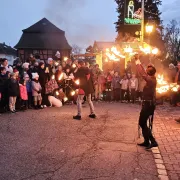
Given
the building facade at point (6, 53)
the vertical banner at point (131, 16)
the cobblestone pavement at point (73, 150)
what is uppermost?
the building facade at point (6, 53)

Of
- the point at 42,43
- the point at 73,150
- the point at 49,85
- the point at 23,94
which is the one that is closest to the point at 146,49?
the point at 49,85

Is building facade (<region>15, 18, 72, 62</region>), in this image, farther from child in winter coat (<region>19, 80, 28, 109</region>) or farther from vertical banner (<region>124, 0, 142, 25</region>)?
child in winter coat (<region>19, 80, 28, 109</region>)

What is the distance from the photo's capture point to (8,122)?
1021cm

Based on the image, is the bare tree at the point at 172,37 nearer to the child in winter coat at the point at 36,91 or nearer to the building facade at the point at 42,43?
the building facade at the point at 42,43

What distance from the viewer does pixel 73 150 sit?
6984 millimetres

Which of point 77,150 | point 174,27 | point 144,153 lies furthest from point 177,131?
point 174,27

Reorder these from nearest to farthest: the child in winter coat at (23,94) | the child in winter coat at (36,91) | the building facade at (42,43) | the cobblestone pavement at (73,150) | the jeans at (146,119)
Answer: the cobblestone pavement at (73,150)
the jeans at (146,119)
the child in winter coat at (23,94)
the child in winter coat at (36,91)
the building facade at (42,43)

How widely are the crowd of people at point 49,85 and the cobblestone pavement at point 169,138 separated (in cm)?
185

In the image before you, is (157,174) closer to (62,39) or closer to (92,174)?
(92,174)

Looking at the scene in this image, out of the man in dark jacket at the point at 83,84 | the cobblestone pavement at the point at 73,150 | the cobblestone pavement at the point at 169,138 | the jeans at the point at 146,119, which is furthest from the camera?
the man in dark jacket at the point at 83,84

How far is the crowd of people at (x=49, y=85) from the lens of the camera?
1264 centimetres

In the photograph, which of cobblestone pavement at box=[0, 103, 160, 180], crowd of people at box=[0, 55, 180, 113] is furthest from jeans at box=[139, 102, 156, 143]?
crowd of people at box=[0, 55, 180, 113]

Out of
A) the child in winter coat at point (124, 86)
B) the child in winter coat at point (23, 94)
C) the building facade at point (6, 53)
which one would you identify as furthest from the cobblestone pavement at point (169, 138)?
the building facade at point (6, 53)

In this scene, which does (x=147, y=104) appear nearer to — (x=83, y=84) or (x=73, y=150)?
(x=73, y=150)
